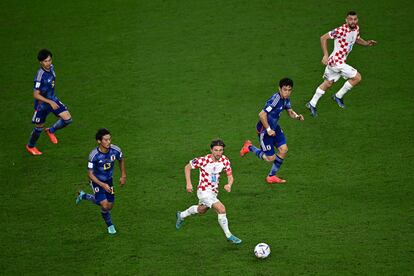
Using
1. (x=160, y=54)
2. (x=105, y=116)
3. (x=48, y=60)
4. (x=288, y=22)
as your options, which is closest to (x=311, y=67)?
(x=288, y=22)

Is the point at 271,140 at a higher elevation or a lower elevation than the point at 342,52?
lower

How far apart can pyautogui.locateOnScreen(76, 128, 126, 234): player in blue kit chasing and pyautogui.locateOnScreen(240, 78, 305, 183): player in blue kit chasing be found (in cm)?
315

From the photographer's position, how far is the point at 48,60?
14.8 m

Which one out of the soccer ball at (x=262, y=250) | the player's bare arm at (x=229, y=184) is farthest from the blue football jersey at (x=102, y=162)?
the soccer ball at (x=262, y=250)

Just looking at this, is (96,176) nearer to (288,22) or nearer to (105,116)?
(105,116)

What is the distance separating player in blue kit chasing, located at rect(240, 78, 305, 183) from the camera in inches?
539

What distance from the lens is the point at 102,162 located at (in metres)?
12.4

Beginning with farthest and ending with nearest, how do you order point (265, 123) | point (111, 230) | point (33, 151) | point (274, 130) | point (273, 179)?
point (33, 151) → point (273, 179) → point (274, 130) → point (265, 123) → point (111, 230)

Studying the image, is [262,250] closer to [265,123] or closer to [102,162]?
[265,123]

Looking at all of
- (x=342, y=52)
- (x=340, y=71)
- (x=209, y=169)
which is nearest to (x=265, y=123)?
(x=209, y=169)

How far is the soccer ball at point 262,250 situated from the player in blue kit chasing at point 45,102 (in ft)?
18.5

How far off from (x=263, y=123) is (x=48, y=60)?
4897 mm

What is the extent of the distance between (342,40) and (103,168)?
6717 millimetres

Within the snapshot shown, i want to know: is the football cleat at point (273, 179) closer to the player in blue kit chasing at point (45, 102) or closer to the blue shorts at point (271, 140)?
the blue shorts at point (271, 140)
